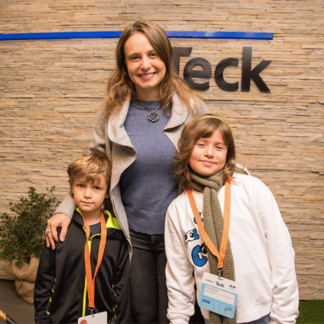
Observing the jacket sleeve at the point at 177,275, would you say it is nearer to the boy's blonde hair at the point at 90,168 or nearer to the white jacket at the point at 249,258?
the white jacket at the point at 249,258

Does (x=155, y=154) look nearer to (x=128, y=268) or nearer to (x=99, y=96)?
(x=128, y=268)

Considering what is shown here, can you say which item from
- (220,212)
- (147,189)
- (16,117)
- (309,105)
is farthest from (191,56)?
(16,117)

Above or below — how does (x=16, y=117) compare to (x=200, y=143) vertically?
above

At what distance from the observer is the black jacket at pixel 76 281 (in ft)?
4.11

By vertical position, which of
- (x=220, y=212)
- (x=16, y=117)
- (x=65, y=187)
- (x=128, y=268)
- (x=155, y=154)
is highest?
(x=16, y=117)

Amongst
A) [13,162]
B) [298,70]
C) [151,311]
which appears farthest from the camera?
[13,162]

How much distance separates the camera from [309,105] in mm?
2006

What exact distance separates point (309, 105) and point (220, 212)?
5.05ft

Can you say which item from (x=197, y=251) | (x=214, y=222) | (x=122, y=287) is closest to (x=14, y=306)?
(x=122, y=287)

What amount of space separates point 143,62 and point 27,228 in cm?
185

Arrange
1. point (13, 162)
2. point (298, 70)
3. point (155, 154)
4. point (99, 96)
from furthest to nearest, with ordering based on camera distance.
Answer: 1. point (13, 162)
2. point (99, 96)
3. point (298, 70)
4. point (155, 154)

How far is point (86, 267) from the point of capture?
126 cm

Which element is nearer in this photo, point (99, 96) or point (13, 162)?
point (99, 96)

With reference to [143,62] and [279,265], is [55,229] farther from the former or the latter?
[279,265]
